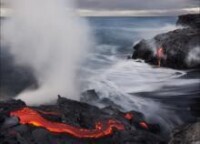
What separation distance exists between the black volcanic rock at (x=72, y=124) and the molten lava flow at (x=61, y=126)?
0.25 m

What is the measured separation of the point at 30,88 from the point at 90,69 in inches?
560

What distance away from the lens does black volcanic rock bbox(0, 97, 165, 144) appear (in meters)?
17.8

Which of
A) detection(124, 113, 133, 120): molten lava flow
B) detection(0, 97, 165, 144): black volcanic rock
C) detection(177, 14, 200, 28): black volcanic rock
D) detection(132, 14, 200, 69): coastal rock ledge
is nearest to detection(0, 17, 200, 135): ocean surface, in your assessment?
detection(132, 14, 200, 69): coastal rock ledge

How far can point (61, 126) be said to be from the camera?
18.8 metres

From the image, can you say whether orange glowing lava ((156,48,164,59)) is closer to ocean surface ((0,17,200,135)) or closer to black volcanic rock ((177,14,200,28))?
ocean surface ((0,17,200,135))

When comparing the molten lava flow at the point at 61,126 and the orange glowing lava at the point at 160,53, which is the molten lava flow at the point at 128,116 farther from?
the orange glowing lava at the point at 160,53

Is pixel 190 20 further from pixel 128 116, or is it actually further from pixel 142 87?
pixel 128 116

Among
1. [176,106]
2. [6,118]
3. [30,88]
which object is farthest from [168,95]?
[6,118]

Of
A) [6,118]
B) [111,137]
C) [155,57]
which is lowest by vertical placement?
[111,137]

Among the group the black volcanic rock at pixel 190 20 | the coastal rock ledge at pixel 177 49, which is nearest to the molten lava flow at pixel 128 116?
the coastal rock ledge at pixel 177 49

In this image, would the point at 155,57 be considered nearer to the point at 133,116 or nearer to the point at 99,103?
the point at 99,103

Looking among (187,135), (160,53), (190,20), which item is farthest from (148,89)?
(190,20)

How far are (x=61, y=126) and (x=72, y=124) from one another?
678 mm

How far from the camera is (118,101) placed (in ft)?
101
